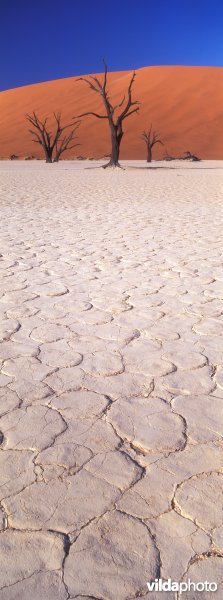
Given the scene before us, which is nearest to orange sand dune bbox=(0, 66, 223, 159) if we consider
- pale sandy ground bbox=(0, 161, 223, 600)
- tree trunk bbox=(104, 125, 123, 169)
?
tree trunk bbox=(104, 125, 123, 169)

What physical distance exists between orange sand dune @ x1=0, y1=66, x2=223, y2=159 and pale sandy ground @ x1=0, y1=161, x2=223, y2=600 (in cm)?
3018

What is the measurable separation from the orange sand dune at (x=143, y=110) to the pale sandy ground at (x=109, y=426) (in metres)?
30.2

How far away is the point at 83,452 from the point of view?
155 cm

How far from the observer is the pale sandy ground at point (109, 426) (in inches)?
45.9

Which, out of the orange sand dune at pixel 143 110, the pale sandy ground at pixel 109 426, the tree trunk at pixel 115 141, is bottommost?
the pale sandy ground at pixel 109 426

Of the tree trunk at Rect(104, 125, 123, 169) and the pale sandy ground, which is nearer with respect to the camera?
the pale sandy ground

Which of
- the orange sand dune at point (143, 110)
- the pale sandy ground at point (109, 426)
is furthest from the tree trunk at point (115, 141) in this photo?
the orange sand dune at point (143, 110)

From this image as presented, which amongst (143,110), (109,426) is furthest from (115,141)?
(143,110)

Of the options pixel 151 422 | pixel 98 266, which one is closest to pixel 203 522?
pixel 151 422

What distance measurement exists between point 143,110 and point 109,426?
41532 millimetres

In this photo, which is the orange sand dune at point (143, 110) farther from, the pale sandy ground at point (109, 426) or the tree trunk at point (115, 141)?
the pale sandy ground at point (109, 426)

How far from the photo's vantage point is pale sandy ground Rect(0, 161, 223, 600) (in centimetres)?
117

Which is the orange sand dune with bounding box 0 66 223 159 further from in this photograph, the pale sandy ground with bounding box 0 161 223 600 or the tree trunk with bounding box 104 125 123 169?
the pale sandy ground with bounding box 0 161 223 600

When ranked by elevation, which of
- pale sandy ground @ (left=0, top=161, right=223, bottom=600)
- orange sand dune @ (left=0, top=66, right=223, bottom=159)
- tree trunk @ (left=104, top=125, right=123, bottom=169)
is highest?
orange sand dune @ (left=0, top=66, right=223, bottom=159)
